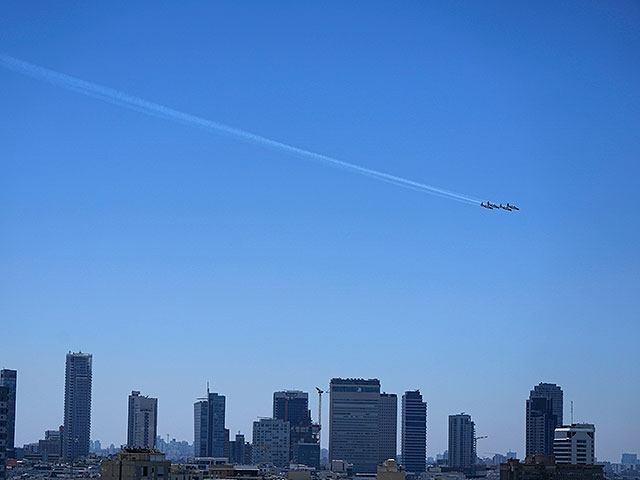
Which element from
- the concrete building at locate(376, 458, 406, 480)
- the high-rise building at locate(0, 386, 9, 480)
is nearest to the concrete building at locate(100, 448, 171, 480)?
the high-rise building at locate(0, 386, 9, 480)

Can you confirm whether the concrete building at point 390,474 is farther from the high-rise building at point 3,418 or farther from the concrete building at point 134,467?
the concrete building at point 134,467

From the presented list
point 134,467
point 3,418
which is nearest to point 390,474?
point 3,418

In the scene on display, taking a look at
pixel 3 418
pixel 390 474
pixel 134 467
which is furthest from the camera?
pixel 390 474

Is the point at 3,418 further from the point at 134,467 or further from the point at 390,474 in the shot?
the point at 134,467

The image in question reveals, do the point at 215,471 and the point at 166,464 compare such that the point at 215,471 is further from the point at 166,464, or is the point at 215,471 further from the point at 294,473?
the point at 166,464

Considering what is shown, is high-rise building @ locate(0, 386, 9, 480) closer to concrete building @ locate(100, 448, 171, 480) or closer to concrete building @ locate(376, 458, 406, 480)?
concrete building @ locate(100, 448, 171, 480)

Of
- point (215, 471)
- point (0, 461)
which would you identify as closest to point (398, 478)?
point (215, 471)

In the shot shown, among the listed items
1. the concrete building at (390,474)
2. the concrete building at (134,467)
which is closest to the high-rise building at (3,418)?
the concrete building at (134,467)

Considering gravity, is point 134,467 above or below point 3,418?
below

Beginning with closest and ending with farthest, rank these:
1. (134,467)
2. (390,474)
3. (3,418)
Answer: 1. (134,467)
2. (3,418)
3. (390,474)
